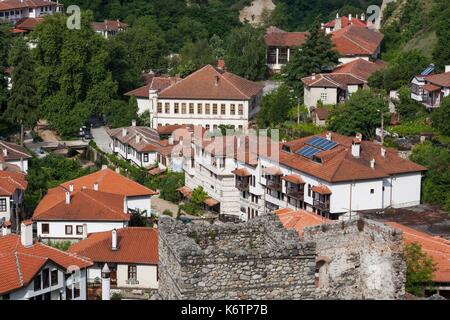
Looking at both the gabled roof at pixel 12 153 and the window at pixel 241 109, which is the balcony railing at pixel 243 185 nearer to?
the gabled roof at pixel 12 153

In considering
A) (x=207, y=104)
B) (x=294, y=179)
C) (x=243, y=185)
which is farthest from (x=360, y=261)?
(x=207, y=104)

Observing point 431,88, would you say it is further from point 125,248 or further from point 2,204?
point 125,248

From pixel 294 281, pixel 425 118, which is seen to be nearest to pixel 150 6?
pixel 425 118

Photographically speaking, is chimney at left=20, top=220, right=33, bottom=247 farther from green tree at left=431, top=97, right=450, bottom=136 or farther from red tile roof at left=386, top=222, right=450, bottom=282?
green tree at left=431, top=97, right=450, bottom=136

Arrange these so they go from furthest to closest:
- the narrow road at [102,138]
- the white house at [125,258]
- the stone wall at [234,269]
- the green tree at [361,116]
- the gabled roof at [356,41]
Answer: the gabled roof at [356,41] < the narrow road at [102,138] < the green tree at [361,116] < the white house at [125,258] < the stone wall at [234,269]

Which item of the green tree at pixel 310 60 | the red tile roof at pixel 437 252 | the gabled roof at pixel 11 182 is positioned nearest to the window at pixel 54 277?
the red tile roof at pixel 437 252
